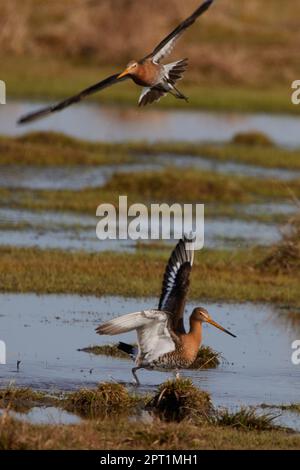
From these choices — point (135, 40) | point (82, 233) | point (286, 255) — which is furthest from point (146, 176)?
point (135, 40)

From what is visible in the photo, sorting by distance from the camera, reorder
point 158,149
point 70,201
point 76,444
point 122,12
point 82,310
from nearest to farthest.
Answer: point 76,444, point 82,310, point 70,201, point 158,149, point 122,12

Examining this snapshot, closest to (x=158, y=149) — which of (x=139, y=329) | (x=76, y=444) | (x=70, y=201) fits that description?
(x=70, y=201)

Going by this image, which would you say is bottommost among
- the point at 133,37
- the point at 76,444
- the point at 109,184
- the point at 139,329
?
the point at 76,444

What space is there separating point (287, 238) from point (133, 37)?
29.1 metres

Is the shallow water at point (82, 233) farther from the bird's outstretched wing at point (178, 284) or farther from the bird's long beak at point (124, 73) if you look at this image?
the bird's outstretched wing at point (178, 284)

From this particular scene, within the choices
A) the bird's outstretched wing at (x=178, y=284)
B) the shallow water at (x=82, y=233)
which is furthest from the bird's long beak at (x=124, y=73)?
the shallow water at (x=82, y=233)

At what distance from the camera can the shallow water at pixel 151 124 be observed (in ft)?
113

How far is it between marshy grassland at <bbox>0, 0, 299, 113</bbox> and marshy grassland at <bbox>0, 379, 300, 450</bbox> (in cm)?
3185

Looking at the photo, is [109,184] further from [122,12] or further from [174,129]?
[122,12]

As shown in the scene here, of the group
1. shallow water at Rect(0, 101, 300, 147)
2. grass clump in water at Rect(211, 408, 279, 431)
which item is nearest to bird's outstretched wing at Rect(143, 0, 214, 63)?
grass clump in water at Rect(211, 408, 279, 431)

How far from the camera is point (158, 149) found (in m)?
31.2

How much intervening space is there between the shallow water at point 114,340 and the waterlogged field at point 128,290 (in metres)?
0.02

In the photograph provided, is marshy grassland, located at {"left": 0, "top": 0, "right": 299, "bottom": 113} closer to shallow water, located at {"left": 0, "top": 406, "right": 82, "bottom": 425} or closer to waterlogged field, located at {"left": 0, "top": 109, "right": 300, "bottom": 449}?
waterlogged field, located at {"left": 0, "top": 109, "right": 300, "bottom": 449}

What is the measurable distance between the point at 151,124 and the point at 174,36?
85.7ft
